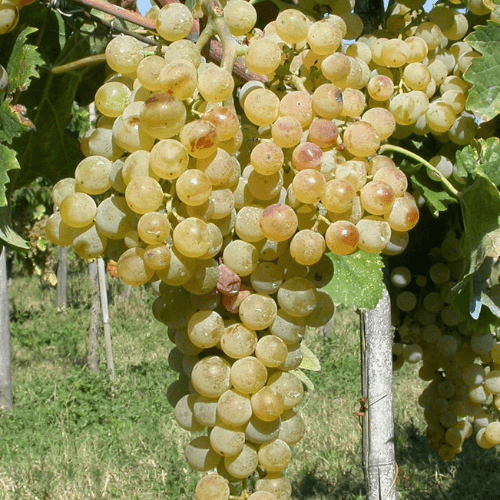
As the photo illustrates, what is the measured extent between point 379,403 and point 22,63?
100cm

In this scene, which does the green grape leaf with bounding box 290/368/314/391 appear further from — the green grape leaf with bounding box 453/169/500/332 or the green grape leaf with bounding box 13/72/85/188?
the green grape leaf with bounding box 13/72/85/188

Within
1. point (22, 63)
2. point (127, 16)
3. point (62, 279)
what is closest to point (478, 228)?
point (127, 16)

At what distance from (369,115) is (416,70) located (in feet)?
0.58

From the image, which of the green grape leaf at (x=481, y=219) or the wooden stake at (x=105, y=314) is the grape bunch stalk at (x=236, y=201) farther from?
the wooden stake at (x=105, y=314)

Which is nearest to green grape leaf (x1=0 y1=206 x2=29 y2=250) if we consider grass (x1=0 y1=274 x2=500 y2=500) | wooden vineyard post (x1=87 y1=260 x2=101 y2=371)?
grass (x1=0 y1=274 x2=500 y2=500)

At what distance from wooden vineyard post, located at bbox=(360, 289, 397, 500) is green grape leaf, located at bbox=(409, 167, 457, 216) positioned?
33 cm

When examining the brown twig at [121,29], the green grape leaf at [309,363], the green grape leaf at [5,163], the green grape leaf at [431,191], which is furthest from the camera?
the green grape leaf at [309,363]

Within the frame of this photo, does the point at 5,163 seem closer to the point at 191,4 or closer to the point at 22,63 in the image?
the point at 22,63

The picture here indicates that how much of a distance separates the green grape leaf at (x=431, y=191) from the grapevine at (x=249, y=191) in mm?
57

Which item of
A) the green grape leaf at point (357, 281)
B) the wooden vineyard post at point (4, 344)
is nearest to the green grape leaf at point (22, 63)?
the green grape leaf at point (357, 281)

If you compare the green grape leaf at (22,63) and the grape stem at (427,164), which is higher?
the green grape leaf at (22,63)

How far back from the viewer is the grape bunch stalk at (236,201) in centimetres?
82

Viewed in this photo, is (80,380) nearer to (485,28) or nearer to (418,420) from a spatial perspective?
(418,420)

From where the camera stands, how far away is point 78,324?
1202 cm
